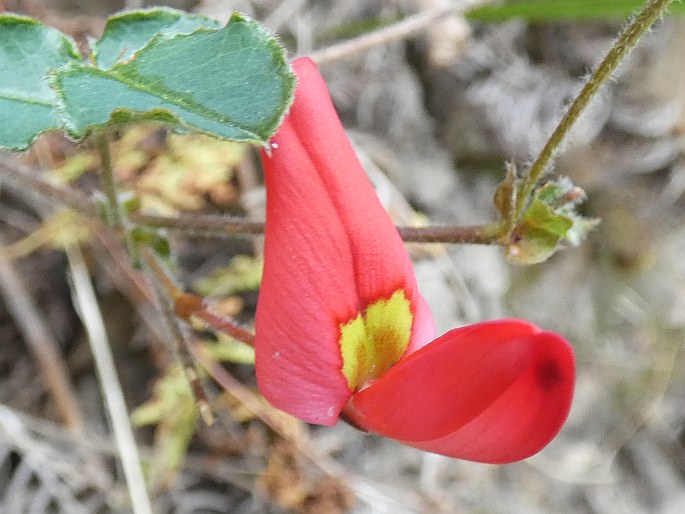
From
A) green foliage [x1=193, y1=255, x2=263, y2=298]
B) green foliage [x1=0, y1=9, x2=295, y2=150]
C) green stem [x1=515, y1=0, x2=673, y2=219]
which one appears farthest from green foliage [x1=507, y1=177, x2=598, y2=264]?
green foliage [x1=193, y1=255, x2=263, y2=298]

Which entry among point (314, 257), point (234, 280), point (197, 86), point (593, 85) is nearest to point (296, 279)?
point (314, 257)

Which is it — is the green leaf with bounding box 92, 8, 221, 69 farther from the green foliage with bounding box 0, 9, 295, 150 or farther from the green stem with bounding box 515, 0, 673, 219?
the green stem with bounding box 515, 0, 673, 219

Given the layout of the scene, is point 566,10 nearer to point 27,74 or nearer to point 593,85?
point 593,85

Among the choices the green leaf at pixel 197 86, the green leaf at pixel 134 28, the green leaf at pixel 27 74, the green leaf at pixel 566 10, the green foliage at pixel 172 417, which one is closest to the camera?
the green leaf at pixel 197 86

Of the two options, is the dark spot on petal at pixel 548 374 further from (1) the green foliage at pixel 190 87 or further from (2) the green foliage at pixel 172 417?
(2) the green foliage at pixel 172 417

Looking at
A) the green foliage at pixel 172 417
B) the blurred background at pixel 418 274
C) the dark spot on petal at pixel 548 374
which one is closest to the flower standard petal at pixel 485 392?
the dark spot on petal at pixel 548 374
